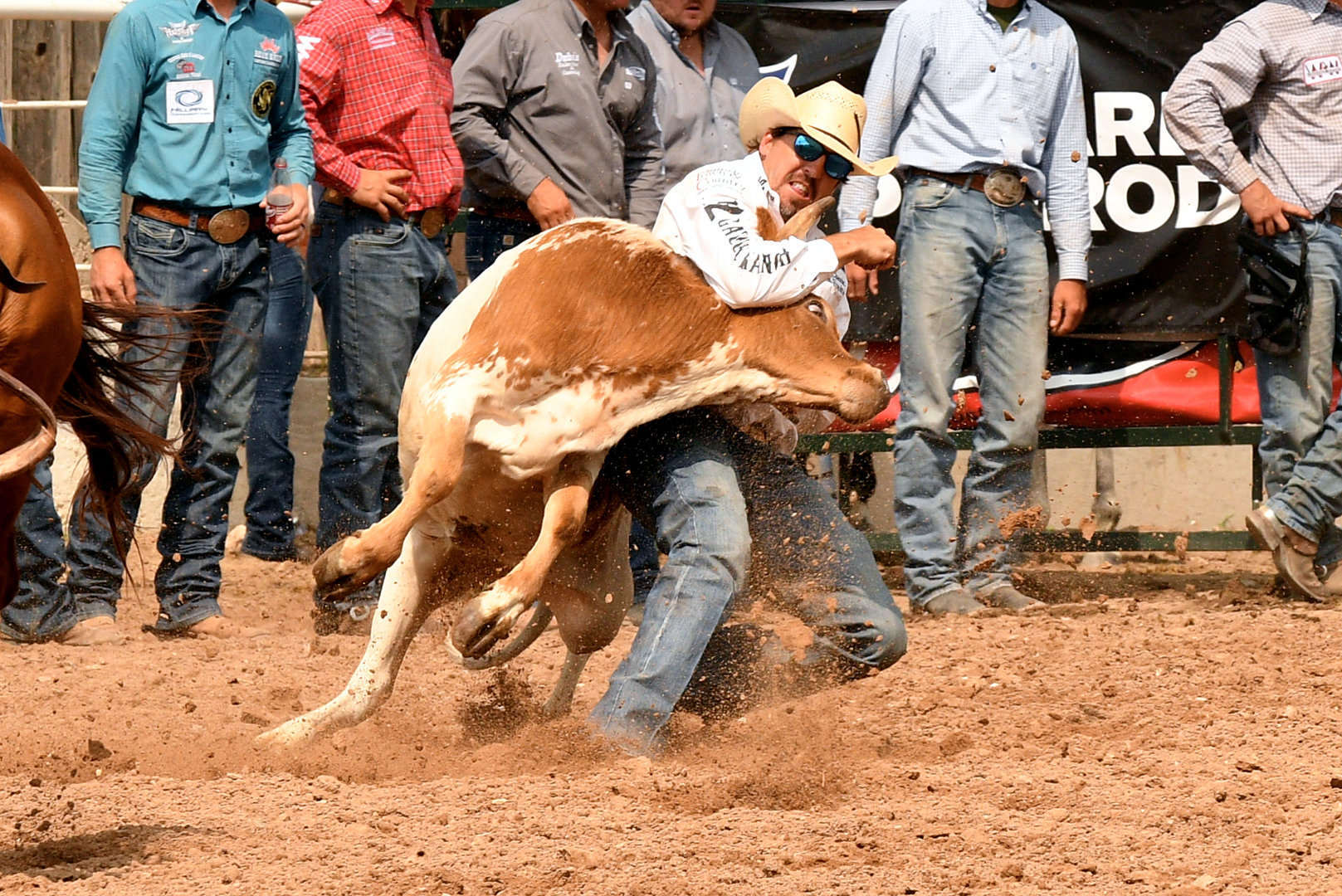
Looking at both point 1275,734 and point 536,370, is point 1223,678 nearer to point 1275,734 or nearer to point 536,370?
point 1275,734

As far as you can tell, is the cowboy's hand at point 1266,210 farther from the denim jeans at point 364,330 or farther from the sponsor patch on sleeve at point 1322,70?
the denim jeans at point 364,330

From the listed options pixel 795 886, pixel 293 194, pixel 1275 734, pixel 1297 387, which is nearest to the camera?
pixel 795 886

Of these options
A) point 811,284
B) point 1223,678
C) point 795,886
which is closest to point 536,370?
point 811,284

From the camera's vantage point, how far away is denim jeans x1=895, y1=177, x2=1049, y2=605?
6770mm

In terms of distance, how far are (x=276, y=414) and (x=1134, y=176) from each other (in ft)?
11.9

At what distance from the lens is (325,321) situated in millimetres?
6598

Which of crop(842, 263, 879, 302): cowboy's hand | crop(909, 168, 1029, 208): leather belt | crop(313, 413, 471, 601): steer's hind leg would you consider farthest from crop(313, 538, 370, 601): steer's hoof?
crop(909, 168, 1029, 208): leather belt

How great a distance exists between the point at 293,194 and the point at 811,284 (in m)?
2.34

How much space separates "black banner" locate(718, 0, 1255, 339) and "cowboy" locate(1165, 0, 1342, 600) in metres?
0.34

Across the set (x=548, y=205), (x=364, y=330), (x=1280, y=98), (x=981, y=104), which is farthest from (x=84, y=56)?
(x=1280, y=98)

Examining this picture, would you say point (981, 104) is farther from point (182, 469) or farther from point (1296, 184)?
point (182, 469)

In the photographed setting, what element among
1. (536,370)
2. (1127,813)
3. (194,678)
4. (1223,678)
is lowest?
(194,678)

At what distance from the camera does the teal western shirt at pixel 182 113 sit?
6016 mm

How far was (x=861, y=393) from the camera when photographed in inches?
176
